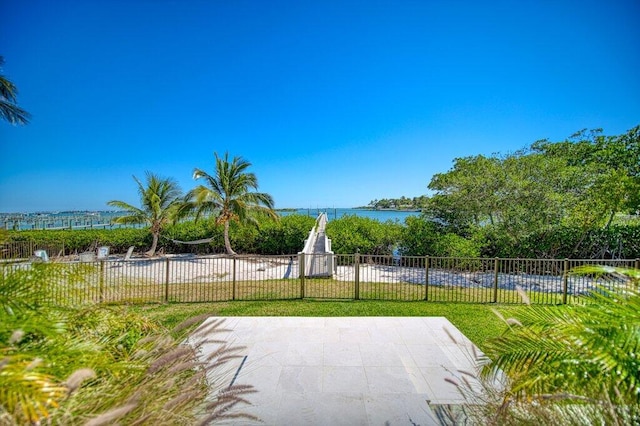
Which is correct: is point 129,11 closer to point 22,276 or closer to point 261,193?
point 261,193

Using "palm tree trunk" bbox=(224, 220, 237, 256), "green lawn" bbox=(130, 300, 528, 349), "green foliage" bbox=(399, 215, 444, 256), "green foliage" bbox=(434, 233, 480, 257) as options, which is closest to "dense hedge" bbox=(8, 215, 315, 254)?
"palm tree trunk" bbox=(224, 220, 237, 256)

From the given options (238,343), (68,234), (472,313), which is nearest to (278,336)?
(238,343)

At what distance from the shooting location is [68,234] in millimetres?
14469

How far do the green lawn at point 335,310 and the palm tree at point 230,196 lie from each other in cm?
706

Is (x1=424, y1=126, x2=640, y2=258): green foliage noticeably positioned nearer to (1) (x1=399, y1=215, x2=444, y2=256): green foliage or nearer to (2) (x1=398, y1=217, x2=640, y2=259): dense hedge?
(2) (x1=398, y1=217, x2=640, y2=259): dense hedge

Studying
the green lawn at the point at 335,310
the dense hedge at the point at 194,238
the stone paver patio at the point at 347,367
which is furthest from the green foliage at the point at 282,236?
the stone paver patio at the point at 347,367

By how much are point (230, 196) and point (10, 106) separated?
9.96 m

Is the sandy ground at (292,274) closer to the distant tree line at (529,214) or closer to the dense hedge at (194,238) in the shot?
the distant tree line at (529,214)

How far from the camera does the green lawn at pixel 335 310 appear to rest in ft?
18.0

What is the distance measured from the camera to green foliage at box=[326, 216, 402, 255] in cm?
1231

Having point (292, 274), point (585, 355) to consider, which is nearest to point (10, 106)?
point (292, 274)

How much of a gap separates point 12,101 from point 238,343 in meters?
15.8

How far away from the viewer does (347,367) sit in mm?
3678

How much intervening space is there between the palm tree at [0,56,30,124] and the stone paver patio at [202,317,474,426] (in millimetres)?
14706
